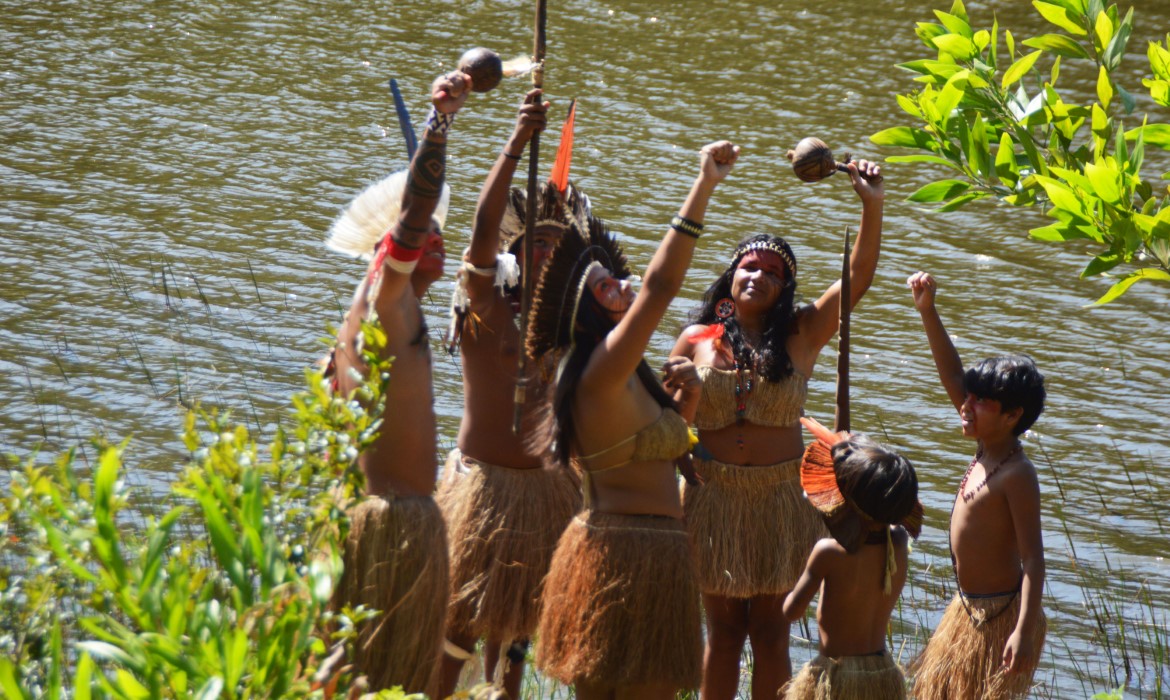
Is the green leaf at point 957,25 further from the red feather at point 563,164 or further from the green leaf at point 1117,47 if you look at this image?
the red feather at point 563,164

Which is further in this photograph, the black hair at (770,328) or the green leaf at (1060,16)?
the black hair at (770,328)

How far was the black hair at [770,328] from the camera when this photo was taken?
4.46m

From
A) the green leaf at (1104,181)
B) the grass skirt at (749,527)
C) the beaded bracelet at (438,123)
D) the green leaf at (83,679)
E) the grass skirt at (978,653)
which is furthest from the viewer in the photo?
the grass skirt at (749,527)

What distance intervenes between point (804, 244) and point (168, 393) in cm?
477

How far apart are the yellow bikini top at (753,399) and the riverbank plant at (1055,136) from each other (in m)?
1.28

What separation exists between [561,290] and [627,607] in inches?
33.2

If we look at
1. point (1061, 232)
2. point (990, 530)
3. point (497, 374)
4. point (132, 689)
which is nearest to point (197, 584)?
point (132, 689)

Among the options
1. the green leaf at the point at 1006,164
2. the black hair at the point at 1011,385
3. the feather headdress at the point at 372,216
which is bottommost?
the black hair at the point at 1011,385

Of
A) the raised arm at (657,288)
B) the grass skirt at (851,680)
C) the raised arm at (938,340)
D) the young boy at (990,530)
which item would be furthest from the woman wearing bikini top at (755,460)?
the raised arm at (657,288)

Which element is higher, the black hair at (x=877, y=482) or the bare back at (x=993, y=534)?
the black hair at (x=877, y=482)

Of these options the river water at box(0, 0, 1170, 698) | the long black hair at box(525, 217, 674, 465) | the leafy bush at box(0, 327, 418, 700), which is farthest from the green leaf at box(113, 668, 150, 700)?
the river water at box(0, 0, 1170, 698)

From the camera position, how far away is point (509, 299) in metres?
4.23

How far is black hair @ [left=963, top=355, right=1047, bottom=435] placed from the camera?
410 cm

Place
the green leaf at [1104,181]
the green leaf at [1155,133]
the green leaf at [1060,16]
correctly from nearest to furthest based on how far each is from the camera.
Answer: the green leaf at [1104,181] < the green leaf at [1155,133] < the green leaf at [1060,16]
